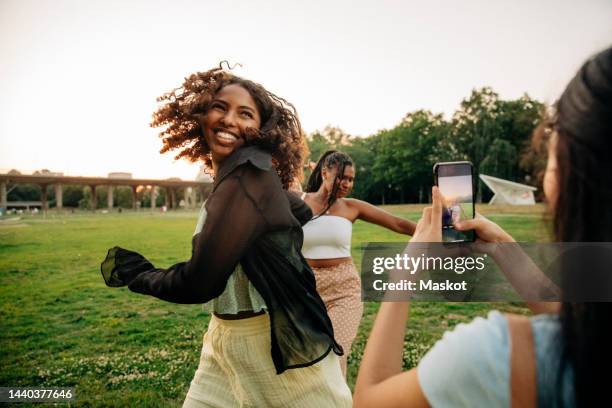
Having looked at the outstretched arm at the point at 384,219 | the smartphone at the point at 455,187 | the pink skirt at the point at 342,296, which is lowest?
the pink skirt at the point at 342,296

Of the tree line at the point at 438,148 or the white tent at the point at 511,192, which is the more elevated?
the tree line at the point at 438,148

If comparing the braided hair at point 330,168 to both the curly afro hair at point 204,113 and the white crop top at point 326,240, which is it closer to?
the white crop top at point 326,240

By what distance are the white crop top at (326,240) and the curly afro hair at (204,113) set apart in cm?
105

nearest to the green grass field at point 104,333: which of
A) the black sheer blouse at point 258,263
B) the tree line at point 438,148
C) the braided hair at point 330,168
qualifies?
the black sheer blouse at point 258,263

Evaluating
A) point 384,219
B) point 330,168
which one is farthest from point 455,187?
point 330,168

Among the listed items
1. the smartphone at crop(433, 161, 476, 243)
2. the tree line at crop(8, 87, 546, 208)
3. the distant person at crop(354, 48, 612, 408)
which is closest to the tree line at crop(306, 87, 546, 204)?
the tree line at crop(8, 87, 546, 208)

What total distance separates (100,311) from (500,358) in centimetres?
645

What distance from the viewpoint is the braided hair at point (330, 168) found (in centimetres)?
359

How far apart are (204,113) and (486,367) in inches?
58.0

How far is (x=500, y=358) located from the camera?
0.62 meters

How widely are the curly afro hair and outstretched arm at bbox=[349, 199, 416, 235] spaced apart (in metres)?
1.37

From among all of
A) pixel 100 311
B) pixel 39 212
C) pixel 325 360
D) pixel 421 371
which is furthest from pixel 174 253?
pixel 421 371

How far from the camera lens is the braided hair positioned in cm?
359

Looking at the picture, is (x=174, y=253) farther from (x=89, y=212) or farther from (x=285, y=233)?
(x=89, y=212)
